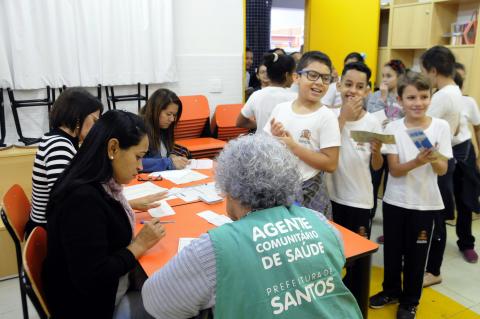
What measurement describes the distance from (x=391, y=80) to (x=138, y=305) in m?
2.95

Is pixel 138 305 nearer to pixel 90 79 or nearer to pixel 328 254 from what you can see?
pixel 328 254

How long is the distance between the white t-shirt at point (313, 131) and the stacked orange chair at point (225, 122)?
2.61m

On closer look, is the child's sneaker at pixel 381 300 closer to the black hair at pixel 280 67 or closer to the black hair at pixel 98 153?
the black hair at pixel 280 67

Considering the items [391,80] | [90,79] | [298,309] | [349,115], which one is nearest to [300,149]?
[349,115]

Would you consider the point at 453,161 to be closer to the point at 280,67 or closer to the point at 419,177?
the point at 419,177

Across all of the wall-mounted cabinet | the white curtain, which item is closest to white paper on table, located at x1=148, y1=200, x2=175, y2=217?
the white curtain

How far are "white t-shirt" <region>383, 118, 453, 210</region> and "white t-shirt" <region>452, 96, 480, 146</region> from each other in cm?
97

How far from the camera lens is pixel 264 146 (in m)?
1.14

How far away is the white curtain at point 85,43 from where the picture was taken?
150 inches

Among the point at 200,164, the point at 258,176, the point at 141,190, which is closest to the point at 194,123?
the point at 200,164

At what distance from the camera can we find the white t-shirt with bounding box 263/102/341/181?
6.73 feet

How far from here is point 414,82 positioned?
220cm

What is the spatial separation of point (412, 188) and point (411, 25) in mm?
3296

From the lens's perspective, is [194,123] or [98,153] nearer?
[98,153]
